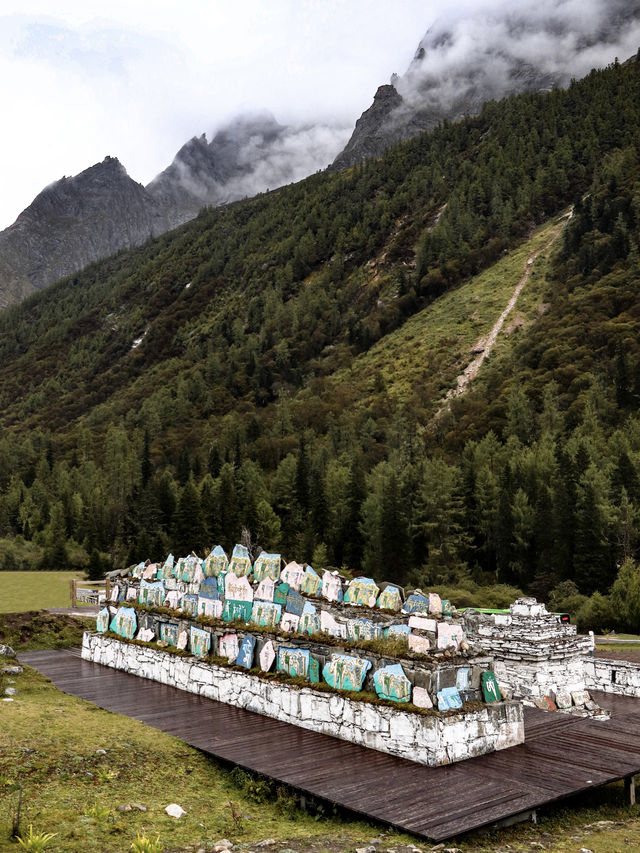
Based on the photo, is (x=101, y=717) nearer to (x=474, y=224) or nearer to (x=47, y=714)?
(x=47, y=714)

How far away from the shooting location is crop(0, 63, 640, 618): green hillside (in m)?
51.5

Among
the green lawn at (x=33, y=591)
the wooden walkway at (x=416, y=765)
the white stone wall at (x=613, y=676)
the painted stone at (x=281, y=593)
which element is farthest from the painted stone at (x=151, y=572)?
the white stone wall at (x=613, y=676)

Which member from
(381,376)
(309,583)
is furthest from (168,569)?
(381,376)

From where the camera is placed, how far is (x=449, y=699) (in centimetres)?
1408

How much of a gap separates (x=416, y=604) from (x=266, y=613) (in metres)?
3.88

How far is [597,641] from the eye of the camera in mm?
27859

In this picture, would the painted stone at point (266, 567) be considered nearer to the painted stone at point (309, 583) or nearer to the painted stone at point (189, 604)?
the painted stone at point (309, 583)

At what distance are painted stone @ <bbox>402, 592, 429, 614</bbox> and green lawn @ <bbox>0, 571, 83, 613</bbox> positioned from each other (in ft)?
64.2

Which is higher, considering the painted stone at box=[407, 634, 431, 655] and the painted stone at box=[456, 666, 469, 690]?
the painted stone at box=[407, 634, 431, 655]

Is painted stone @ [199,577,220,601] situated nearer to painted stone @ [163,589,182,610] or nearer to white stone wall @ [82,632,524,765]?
painted stone @ [163,589,182,610]

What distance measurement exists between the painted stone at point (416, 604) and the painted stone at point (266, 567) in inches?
148

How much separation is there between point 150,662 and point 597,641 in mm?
16868

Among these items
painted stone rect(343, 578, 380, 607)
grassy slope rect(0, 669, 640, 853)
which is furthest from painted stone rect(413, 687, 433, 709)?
painted stone rect(343, 578, 380, 607)

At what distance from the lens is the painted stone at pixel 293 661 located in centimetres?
1677
